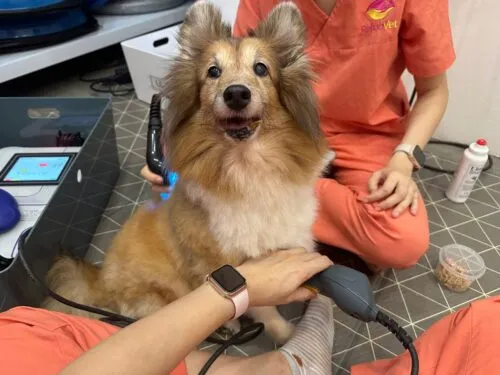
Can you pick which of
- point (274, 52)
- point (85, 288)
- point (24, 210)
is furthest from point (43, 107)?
point (274, 52)

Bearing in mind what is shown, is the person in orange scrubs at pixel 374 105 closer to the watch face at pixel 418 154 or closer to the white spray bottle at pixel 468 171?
the watch face at pixel 418 154

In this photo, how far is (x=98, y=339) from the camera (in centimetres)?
102

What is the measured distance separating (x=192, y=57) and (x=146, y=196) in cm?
110

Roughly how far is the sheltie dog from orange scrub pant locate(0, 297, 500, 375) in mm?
417

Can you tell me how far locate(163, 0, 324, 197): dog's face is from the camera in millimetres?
1186

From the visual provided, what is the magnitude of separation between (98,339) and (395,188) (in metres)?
1.05

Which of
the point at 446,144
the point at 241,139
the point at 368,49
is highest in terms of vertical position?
the point at 368,49

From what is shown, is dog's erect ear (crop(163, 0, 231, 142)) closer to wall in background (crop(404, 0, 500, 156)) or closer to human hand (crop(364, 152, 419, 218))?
human hand (crop(364, 152, 419, 218))

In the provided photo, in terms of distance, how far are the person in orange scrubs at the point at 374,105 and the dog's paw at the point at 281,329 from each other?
377 millimetres

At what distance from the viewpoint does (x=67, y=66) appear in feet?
11.3

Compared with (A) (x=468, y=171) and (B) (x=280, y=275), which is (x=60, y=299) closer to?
(B) (x=280, y=275)

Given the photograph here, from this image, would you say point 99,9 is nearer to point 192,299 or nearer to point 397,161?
point 397,161

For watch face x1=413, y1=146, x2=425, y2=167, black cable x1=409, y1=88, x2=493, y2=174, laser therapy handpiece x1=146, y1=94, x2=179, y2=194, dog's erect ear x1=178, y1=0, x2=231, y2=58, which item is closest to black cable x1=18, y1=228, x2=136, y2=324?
laser therapy handpiece x1=146, y1=94, x2=179, y2=194

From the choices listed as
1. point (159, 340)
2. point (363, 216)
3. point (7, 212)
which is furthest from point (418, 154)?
point (7, 212)
